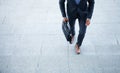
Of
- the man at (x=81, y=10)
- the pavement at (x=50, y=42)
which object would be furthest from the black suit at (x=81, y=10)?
the pavement at (x=50, y=42)

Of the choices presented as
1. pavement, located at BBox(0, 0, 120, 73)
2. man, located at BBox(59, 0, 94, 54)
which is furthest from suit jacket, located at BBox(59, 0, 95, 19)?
pavement, located at BBox(0, 0, 120, 73)

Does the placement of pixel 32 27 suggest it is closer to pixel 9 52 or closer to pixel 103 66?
pixel 9 52

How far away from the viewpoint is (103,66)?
4.77m

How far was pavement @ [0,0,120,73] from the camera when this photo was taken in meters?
4.82

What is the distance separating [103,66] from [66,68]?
0.76 metres

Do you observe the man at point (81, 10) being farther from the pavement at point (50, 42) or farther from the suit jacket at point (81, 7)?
the pavement at point (50, 42)

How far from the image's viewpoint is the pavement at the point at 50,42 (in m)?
4.82

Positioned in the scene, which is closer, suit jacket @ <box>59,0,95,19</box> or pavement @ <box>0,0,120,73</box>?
suit jacket @ <box>59,0,95,19</box>

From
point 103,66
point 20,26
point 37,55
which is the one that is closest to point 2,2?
point 20,26

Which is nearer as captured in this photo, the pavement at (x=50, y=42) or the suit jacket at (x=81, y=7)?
the suit jacket at (x=81, y=7)

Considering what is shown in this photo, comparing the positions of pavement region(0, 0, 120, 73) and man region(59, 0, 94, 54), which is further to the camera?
pavement region(0, 0, 120, 73)

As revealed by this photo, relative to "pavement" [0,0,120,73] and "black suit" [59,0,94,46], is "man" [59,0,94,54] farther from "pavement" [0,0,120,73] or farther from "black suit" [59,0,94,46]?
"pavement" [0,0,120,73]

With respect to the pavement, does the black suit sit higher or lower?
higher

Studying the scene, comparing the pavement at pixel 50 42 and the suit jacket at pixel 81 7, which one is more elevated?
the suit jacket at pixel 81 7
